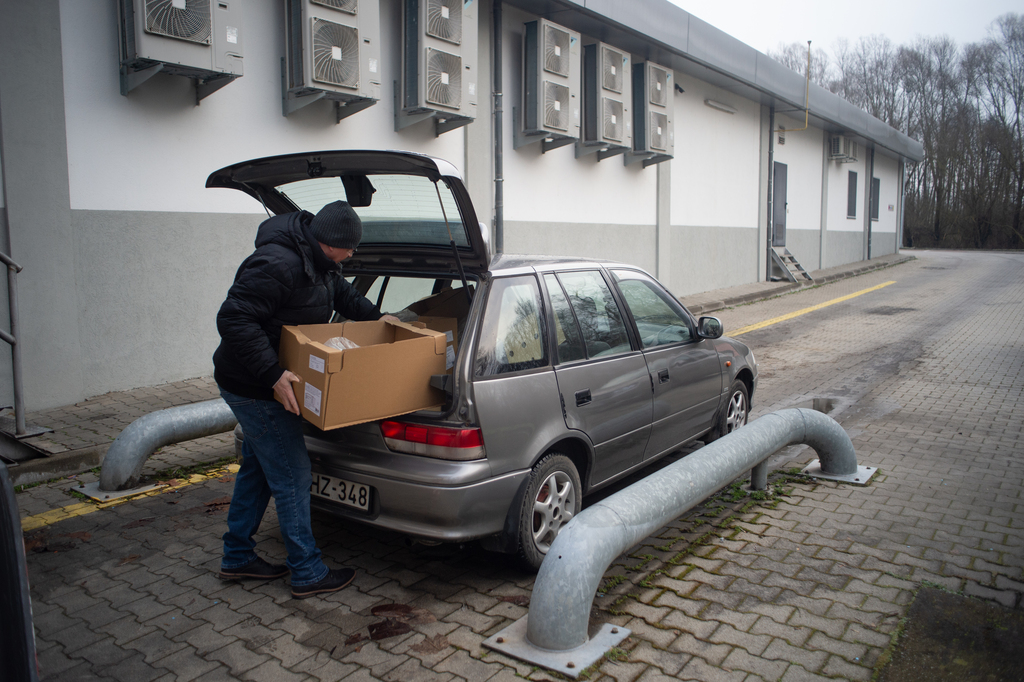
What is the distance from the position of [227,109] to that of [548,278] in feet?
18.4

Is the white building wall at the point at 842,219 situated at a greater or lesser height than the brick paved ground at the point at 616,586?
greater

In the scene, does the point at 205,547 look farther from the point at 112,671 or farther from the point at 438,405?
the point at 438,405

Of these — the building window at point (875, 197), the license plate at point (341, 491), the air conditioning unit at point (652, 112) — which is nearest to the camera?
the license plate at point (341, 491)

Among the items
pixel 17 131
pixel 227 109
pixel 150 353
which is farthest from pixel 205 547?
pixel 227 109

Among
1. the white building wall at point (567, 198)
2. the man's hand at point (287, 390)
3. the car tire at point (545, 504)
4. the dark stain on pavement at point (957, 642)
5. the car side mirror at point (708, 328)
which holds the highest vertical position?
the white building wall at point (567, 198)

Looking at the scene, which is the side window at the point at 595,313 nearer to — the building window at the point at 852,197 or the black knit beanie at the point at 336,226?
the black knit beanie at the point at 336,226

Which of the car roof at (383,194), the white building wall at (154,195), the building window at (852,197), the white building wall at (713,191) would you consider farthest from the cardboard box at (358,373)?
the building window at (852,197)

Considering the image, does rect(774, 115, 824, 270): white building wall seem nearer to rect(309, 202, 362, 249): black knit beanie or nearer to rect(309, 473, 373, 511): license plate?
rect(309, 202, 362, 249): black knit beanie

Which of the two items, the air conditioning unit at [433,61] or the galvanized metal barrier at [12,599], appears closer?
the galvanized metal barrier at [12,599]

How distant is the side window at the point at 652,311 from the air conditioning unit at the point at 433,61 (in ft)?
18.7

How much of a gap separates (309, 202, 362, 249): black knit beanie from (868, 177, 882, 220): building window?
32.5 meters

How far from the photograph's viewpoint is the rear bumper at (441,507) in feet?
10.7

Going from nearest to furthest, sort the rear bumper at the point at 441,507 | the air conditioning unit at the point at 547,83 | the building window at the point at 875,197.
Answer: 1. the rear bumper at the point at 441,507
2. the air conditioning unit at the point at 547,83
3. the building window at the point at 875,197

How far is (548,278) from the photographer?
4.09m
